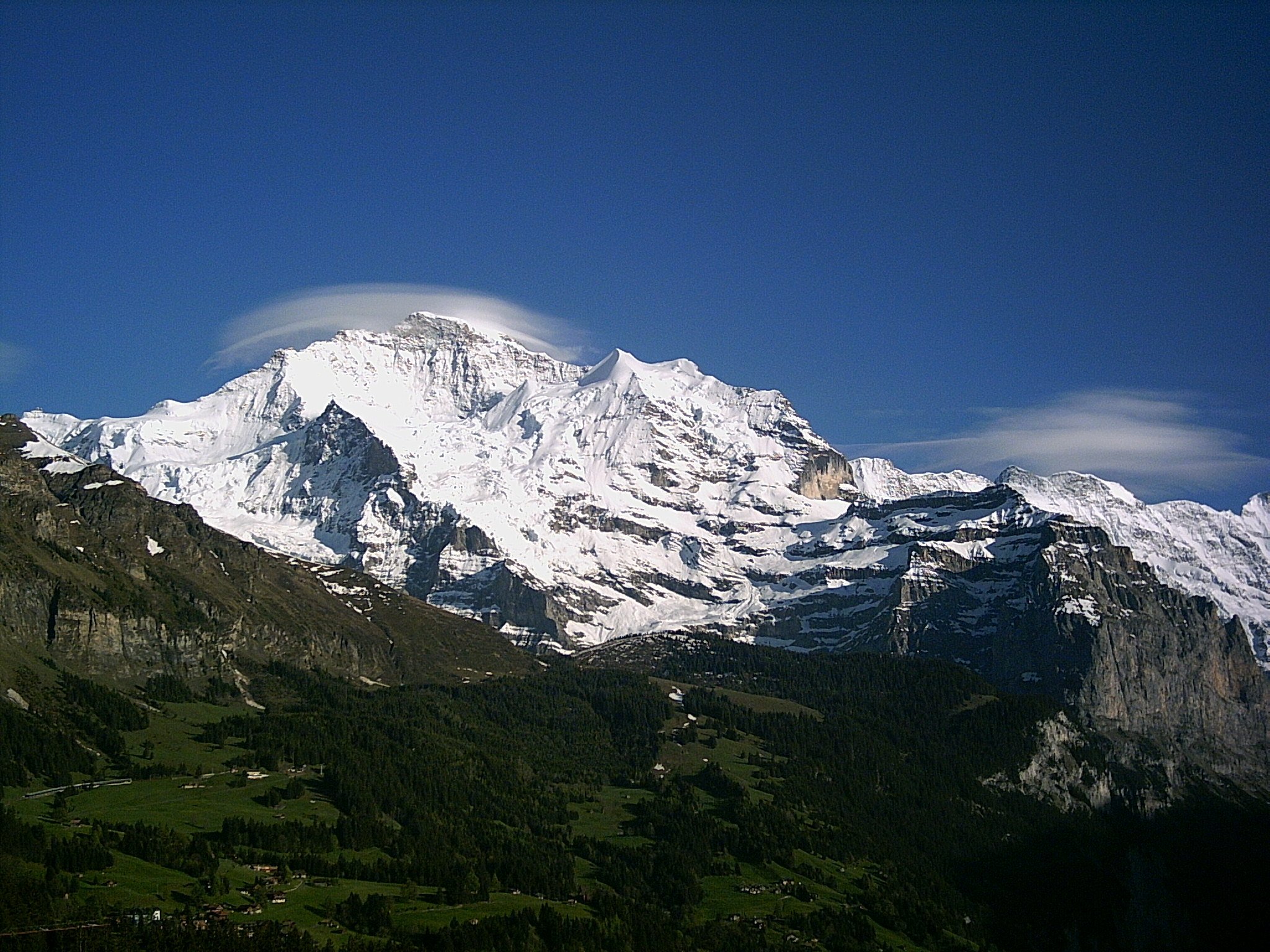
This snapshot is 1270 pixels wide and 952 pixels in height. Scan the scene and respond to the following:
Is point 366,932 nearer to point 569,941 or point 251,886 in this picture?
point 251,886

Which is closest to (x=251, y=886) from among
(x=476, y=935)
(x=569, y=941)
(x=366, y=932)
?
(x=366, y=932)

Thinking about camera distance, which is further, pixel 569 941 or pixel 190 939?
pixel 569 941

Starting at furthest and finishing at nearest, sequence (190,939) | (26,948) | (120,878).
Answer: (120,878) < (190,939) < (26,948)

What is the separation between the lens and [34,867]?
17100 centimetres

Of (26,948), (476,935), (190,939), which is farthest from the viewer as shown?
(476,935)

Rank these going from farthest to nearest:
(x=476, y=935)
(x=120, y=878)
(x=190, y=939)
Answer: (x=476, y=935) < (x=120, y=878) < (x=190, y=939)

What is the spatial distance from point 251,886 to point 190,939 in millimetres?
22772

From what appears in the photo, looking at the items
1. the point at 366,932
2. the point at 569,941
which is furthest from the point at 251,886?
the point at 569,941

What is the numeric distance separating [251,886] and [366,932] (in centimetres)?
1539

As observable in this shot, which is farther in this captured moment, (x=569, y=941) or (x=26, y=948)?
(x=569, y=941)

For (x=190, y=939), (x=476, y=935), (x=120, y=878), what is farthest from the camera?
(x=476, y=935)

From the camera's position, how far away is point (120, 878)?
582 feet

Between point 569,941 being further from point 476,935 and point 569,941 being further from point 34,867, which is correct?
point 34,867

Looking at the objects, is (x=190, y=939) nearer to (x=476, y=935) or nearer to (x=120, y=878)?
(x=120, y=878)
